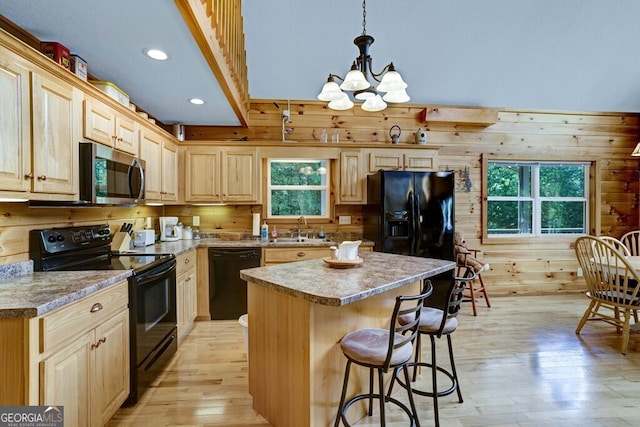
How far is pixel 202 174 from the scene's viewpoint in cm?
391

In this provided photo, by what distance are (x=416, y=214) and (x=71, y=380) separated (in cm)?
330

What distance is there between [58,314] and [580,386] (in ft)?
10.8

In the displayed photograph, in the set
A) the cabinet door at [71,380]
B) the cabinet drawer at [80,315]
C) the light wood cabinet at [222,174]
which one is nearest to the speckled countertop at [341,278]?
the cabinet drawer at [80,315]

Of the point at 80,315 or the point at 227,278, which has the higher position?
the point at 80,315

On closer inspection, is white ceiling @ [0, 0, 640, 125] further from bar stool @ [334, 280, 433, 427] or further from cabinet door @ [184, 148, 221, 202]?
bar stool @ [334, 280, 433, 427]

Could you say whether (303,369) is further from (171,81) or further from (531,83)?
(531,83)

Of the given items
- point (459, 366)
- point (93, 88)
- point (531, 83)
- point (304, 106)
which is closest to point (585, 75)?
point (531, 83)

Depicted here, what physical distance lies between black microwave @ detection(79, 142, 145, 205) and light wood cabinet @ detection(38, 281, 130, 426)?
0.70 metres

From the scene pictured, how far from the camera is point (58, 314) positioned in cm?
139

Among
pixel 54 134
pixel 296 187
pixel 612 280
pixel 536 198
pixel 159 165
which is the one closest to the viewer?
pixel 54 134

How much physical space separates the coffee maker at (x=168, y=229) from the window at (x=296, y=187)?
1.19m

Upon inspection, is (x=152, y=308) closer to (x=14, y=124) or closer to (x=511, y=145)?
(x=14, y=124)

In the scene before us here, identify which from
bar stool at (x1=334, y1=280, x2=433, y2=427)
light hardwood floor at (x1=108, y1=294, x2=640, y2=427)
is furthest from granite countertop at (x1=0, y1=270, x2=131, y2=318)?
bar stool at (x1=334, y1=280, x2=433, y2=427)

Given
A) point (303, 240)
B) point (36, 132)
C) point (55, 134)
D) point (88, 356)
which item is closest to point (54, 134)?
point (55, 134)
